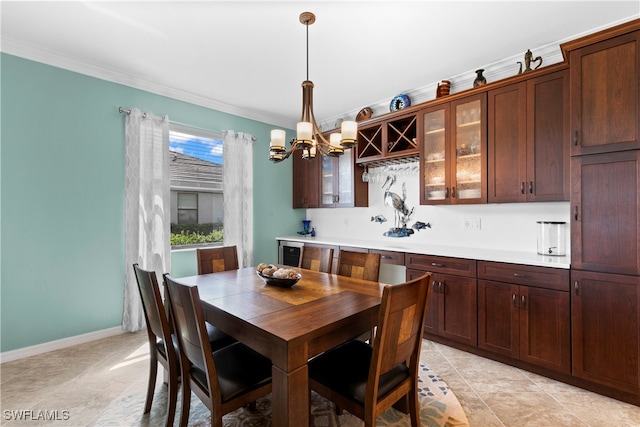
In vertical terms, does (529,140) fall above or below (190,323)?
above

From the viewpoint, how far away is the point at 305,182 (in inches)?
190

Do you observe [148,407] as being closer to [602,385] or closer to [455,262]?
[455,262]

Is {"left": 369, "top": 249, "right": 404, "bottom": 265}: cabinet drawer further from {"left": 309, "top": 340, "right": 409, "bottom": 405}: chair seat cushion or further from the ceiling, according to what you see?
the ceiling

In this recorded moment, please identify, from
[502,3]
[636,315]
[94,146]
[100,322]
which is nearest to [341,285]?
[636,315]

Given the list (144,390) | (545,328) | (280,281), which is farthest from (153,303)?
(545,328)

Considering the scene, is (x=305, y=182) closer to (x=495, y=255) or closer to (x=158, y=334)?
(x=495, y=255)

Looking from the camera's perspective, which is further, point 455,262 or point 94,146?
point 94,146

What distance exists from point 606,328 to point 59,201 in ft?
15.1

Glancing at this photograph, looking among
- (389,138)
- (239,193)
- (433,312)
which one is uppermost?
(389,138)

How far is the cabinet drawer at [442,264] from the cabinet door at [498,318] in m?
0.15

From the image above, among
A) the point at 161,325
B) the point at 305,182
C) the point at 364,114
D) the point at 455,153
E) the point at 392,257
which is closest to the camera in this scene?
the point at 161,325

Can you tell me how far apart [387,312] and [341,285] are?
0.91 metres

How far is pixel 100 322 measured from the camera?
3.12 meters

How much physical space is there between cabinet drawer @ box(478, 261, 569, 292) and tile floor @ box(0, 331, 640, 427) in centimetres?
74
